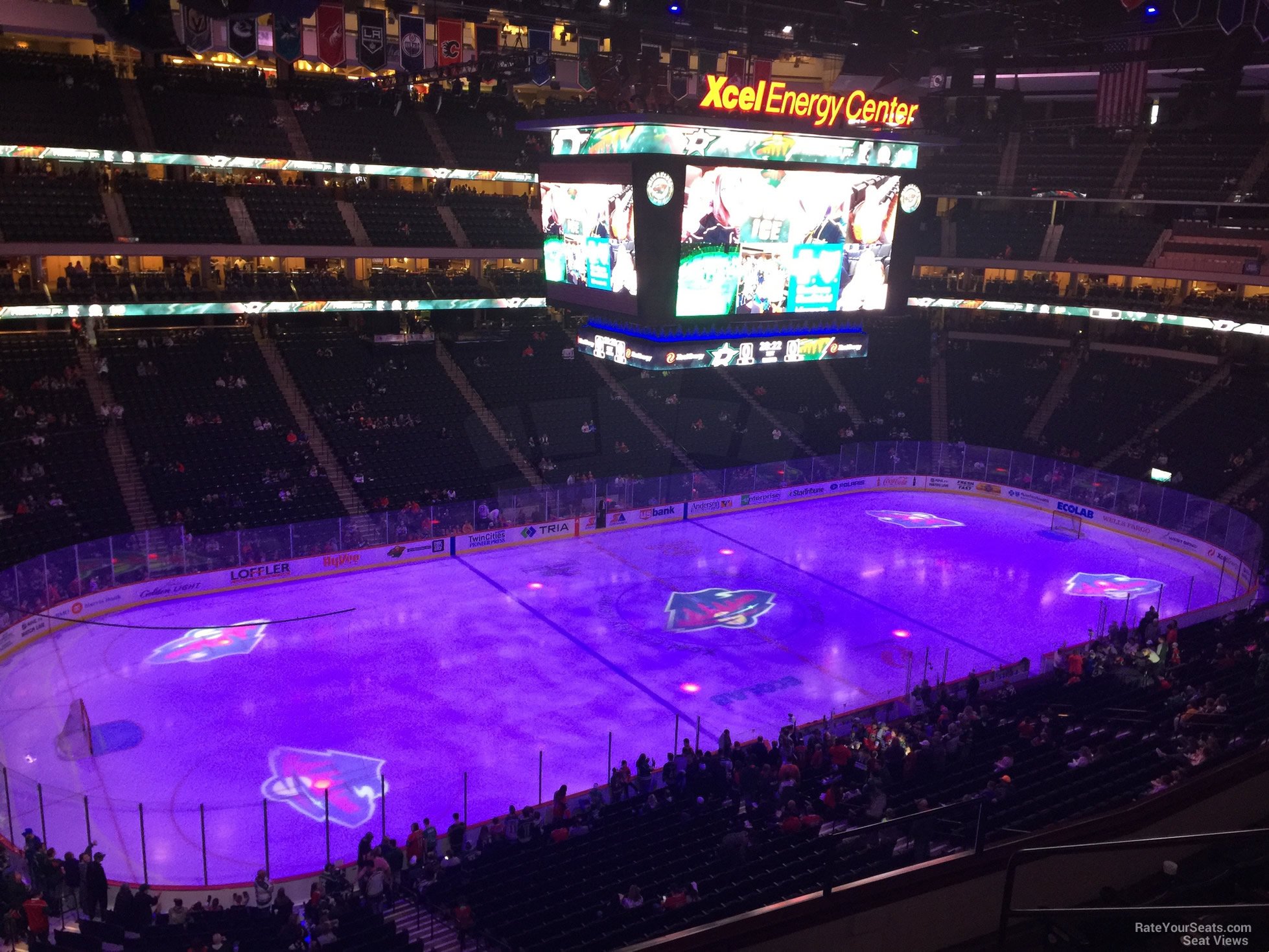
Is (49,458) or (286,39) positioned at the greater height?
(286,39)

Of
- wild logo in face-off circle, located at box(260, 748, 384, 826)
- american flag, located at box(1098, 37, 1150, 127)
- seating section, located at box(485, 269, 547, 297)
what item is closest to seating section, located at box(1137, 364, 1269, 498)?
american flag, located at box(1098, 37, 1150, 127)

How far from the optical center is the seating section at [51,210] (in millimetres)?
32531

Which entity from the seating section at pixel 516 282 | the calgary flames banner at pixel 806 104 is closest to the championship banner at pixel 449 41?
the seating section at pixel 516 282

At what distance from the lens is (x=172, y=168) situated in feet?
129

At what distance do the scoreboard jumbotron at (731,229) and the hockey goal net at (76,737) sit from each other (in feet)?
48.2

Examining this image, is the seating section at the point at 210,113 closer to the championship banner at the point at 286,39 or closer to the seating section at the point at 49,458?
the championship banner at the point at 286,39

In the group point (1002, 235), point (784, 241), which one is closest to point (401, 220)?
point (784, 241)

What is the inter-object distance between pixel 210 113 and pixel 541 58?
1278 centimetres

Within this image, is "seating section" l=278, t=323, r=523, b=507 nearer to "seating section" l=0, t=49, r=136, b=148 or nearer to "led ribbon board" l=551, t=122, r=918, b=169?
"seating section" l=0, t=49, r=136, b=148

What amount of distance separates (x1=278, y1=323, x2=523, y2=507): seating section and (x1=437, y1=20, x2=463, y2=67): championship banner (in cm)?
1132

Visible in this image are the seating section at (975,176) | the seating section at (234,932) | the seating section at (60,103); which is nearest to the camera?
the seating section at (234,932)

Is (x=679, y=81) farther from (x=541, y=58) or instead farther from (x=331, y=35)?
(x=331, y=35)

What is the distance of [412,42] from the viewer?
32.2 metres

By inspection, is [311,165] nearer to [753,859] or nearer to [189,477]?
[189,477]
